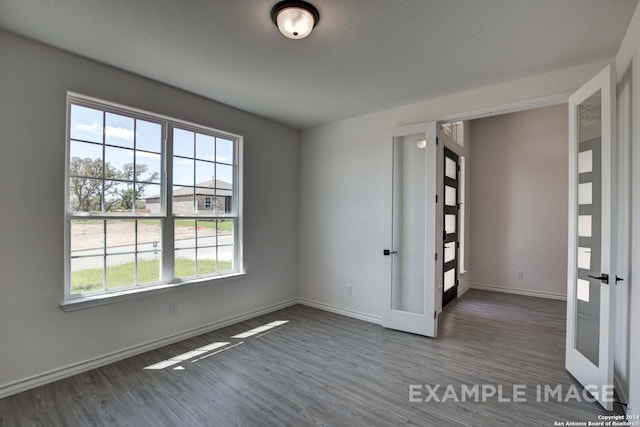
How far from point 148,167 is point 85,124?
2.02ft

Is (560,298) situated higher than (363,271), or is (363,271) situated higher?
(363,271)

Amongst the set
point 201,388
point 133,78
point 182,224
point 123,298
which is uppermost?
point 133,78

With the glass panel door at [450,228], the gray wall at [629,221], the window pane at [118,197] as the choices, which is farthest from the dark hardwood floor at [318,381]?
the window pane at [118,197]

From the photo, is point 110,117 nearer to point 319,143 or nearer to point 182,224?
point 182,224

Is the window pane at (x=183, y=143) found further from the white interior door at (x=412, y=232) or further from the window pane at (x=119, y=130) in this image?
the white interior door at (x=412, y=232)

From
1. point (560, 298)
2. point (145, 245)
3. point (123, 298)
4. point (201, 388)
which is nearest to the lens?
point (201, 388)

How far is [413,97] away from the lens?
347 cm

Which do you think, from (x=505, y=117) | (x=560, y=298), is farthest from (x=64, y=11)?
(x=560, y=298)

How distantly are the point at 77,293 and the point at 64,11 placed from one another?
219 centimetres

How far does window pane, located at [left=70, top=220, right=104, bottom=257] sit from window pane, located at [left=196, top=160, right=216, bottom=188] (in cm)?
108

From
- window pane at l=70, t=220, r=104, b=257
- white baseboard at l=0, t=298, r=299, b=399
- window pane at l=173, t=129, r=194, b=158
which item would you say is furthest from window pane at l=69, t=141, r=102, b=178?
white baseboard at l=0, t=298, r=299, b=399

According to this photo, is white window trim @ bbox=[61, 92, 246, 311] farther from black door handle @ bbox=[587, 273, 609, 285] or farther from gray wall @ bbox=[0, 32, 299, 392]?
black door handle @ bbox=[587, 273, 609, 285]

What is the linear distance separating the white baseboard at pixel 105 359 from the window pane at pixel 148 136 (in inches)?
78.1

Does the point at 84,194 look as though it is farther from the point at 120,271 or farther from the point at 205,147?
the point at 205,147
